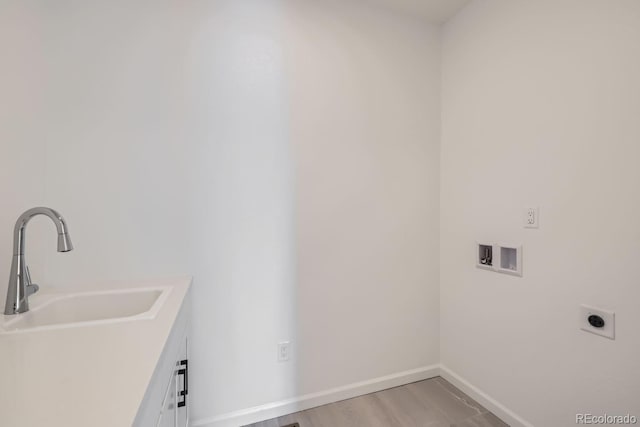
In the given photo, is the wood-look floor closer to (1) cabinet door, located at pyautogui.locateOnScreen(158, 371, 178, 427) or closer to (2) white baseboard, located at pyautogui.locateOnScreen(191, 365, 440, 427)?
(2) white baseboard, located at pyautogui.locateOnScreen(191, 365, 440, 427)

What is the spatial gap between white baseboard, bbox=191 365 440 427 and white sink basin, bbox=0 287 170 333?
0.78m

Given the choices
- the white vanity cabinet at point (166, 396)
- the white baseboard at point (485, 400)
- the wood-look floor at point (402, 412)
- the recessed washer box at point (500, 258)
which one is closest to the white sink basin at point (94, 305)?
the white vanity cabinet at point (166, 396)

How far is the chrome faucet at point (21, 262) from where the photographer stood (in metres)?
1.05

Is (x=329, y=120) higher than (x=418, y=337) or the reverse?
higher

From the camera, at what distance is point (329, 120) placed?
6.04 feet

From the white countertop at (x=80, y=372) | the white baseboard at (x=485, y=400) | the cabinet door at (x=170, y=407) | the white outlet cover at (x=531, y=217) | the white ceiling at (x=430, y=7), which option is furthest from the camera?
the white ceiling at (x=430, y=7)

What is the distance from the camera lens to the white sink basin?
118cm

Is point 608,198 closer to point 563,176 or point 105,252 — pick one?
point 563,176

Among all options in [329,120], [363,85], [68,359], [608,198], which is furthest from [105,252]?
[608,198]

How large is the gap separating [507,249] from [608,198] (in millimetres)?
549

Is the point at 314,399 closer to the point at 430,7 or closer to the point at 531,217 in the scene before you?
the point at 531,217

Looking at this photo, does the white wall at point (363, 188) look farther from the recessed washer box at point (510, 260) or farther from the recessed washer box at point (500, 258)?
the recessed washer box at point (510, 260)

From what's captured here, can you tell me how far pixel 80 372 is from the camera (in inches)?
26.1

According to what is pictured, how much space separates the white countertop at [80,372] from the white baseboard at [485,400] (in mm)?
1913
